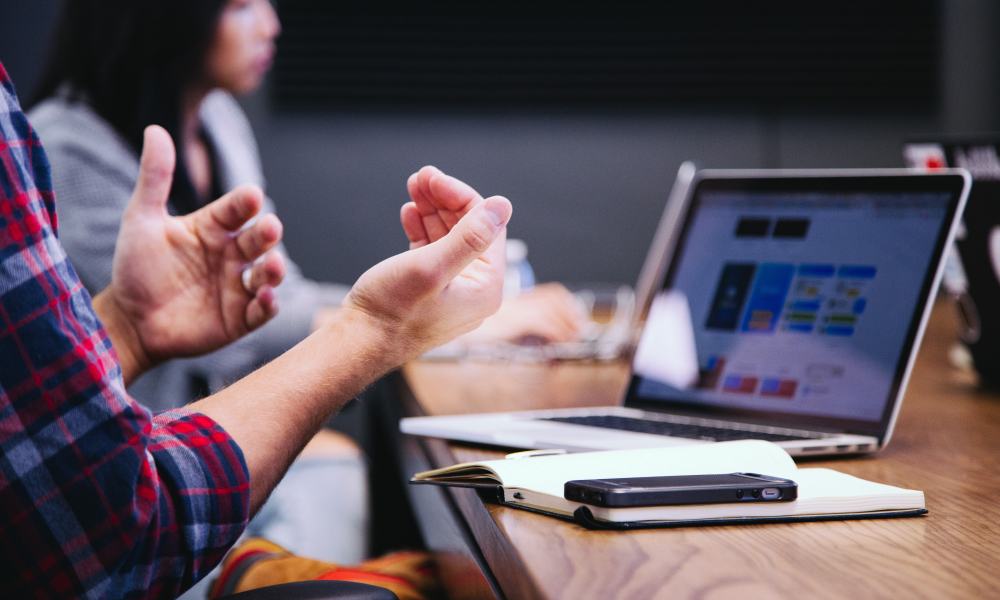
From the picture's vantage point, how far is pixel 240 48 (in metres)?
2.18

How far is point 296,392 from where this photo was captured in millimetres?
873

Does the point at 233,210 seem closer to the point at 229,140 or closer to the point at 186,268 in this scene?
the point at 186,268

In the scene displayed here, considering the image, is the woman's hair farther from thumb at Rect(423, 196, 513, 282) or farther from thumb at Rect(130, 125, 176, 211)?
thumb at Rect(423, 196, 513, 282)

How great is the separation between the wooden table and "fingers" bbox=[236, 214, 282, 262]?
1.10ft

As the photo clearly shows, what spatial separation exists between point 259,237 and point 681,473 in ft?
2.20

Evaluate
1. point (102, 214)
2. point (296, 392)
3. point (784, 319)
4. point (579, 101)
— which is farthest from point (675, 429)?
point (579, 101)

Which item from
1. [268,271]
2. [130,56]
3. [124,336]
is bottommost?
[124,336]

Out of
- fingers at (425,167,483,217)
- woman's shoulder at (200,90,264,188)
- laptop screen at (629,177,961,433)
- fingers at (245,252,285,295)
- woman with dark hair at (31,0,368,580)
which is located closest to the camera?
fingers at (425,167,483,217)

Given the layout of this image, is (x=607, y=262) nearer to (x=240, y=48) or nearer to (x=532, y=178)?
(x=532, y=178)

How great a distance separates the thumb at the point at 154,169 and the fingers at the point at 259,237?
0.11m

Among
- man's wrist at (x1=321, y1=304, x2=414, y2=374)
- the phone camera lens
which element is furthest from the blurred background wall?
the phone camera lens

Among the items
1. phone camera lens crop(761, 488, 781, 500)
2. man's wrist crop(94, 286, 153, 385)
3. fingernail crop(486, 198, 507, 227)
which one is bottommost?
man's wrist crop(94, 286, 153, 385)

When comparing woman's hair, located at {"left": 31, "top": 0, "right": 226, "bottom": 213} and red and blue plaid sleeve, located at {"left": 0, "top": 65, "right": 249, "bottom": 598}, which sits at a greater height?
woman's hair, located at {"left": 31, "top": 0, "right": 226, "bottom": 213}

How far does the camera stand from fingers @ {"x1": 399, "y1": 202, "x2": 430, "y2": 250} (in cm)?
107
